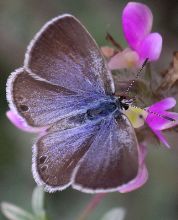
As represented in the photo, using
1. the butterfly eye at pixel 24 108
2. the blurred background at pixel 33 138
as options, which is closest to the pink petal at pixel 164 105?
the butterfly eye at pixel 24 108

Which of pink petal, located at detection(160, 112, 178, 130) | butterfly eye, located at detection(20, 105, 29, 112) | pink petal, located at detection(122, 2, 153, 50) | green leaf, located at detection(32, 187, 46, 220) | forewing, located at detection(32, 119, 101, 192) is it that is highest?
butterfly eye, located at detection(20, 105, 29, 112)

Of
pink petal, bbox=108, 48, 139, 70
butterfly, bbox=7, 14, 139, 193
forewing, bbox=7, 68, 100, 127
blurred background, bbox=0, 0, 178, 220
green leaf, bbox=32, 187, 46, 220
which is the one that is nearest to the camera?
butterfly, bbox=7, 14, 139, 193

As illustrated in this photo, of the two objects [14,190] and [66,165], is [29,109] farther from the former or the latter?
[14,190]

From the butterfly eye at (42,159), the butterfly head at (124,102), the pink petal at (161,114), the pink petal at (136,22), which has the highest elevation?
the pink petal at (136,22)

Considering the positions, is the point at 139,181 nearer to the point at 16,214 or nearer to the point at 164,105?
the point at 164,105

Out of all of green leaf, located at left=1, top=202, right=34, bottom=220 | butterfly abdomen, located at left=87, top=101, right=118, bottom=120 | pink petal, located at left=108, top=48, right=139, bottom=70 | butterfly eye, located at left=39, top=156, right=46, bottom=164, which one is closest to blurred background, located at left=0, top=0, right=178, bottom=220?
green leaf, located at left=1, top=202, right=34, bottom=220

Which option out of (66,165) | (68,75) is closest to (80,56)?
(68,75)

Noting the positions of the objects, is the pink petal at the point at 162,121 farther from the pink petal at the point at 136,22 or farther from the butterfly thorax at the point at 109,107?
the pink petal at the point at 136,22

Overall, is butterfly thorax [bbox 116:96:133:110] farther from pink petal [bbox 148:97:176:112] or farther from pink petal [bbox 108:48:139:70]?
pink petal [bbox 108:48:139:70]
